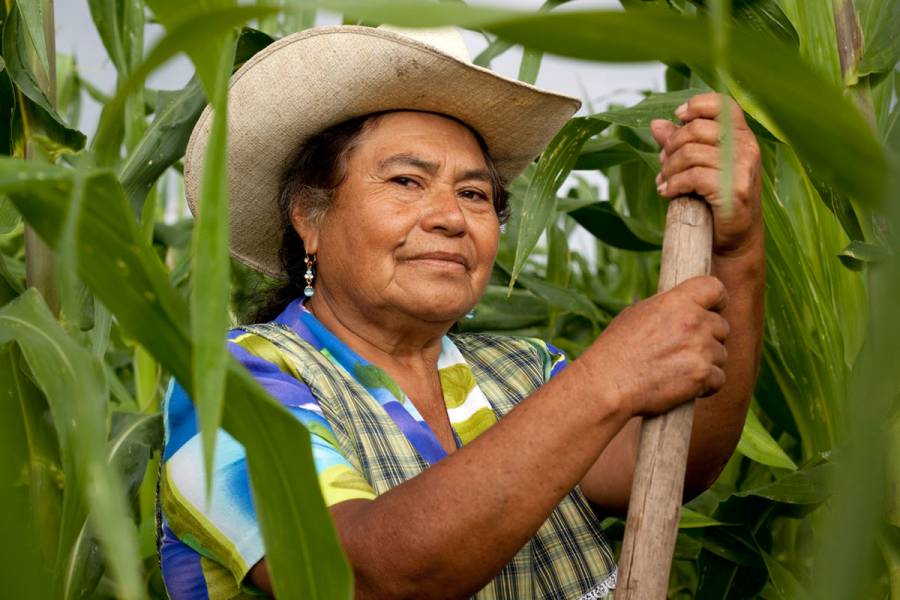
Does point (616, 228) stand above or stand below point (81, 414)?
above

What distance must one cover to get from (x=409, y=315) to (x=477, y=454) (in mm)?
375

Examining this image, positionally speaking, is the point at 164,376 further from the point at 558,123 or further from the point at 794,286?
the point at 794,286

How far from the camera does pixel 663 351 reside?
95 cm

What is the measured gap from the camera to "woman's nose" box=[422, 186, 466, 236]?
1271 millimetres

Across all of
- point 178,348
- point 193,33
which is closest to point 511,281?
point 178,348

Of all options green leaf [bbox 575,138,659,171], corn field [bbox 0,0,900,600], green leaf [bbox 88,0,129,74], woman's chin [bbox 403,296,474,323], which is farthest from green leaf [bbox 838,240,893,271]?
green leaf [bbox 88,0,129,74]

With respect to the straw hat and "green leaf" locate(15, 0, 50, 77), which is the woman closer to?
the straw hat

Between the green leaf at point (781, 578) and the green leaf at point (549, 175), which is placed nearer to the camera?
the green leaf at point (549, 175)

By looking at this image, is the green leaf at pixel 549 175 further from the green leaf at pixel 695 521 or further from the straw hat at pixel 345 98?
the green leaf at pixel 695 521

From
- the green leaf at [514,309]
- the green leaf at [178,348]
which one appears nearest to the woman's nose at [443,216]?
the green leaf at [514,309]

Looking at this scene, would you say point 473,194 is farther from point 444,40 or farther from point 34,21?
point 34,21

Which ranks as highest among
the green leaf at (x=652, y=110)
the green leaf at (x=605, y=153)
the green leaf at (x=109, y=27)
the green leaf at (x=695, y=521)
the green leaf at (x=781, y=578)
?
the green leaf at (x=109, y=27)

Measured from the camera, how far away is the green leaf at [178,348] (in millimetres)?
533

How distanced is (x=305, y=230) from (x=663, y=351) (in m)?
0.57
